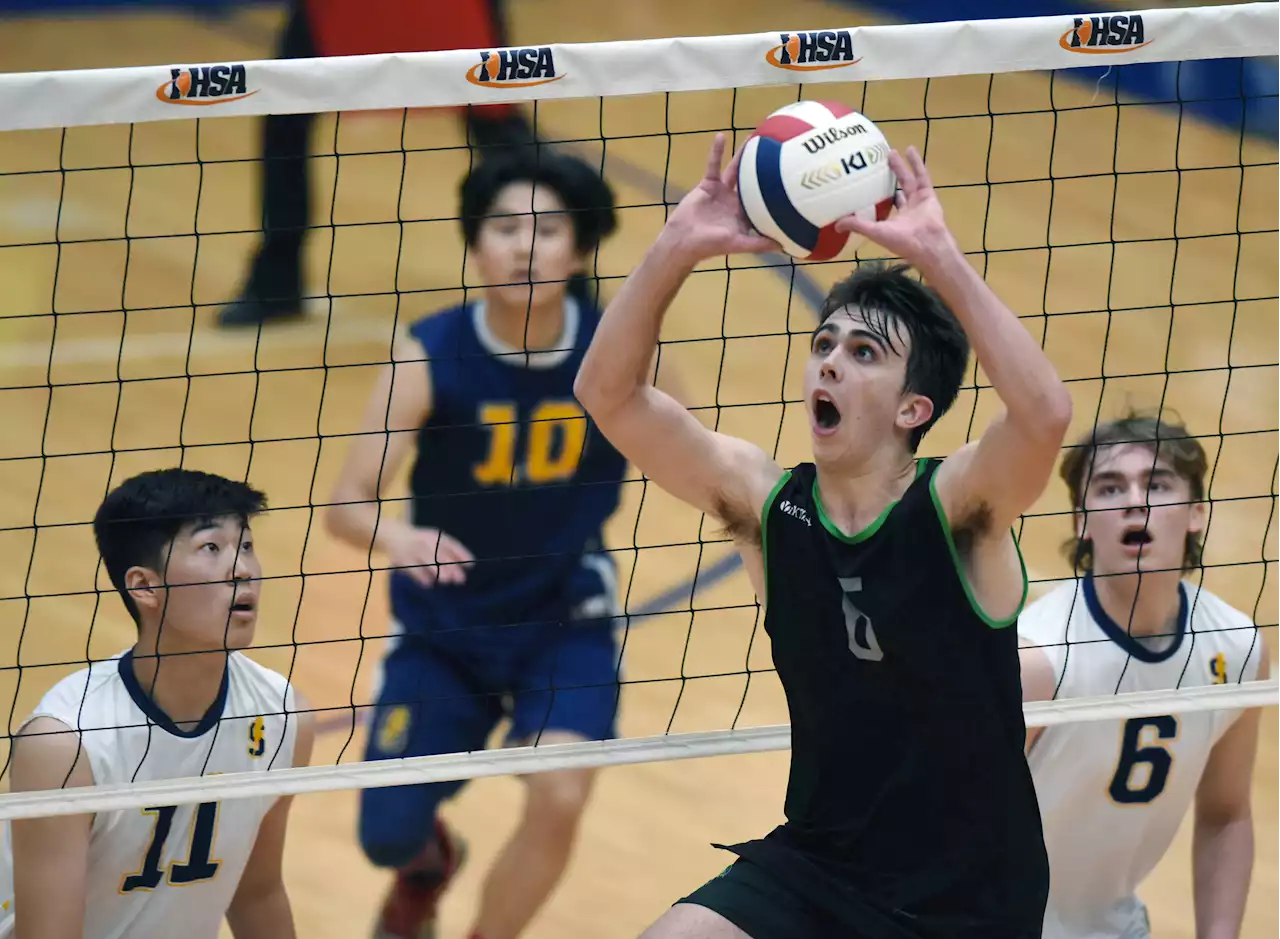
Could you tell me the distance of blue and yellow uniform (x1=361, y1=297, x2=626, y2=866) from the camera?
473cm

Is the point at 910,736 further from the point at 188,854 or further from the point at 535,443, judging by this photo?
the point at 535,443

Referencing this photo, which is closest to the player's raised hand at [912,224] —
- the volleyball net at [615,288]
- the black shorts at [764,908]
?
the volleyball net at [615,288]

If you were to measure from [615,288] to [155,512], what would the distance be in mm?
4247

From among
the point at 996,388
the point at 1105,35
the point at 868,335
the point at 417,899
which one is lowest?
the point at 417,899

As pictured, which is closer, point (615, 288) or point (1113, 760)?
point (1113, 760)

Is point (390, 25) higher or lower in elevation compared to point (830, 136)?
higher

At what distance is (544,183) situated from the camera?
4.87 m

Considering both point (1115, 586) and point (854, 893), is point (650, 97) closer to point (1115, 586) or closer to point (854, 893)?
point (1115, 586)

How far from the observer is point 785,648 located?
336cm

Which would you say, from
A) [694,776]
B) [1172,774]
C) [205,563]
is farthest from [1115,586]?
[205,563]

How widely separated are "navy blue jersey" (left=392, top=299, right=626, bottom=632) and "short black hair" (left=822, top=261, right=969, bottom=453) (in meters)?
1.49

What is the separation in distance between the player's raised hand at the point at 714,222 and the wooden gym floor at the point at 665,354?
1431 mm

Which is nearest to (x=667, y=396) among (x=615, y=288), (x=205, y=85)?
(x=205, y=85)

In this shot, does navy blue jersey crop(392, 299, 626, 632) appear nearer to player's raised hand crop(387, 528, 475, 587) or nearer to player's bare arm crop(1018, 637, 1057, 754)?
player's raised hand crop(387, 528, 475, 587)
